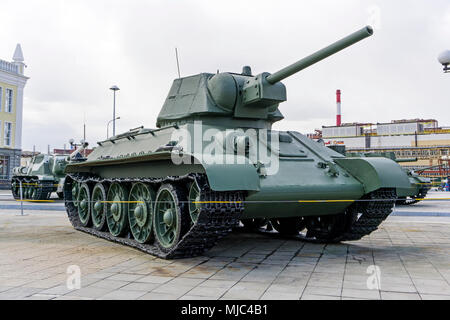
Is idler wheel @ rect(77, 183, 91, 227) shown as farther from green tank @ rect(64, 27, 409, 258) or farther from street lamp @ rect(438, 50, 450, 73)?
street lamp @ rect(438, 50, 450, 73)

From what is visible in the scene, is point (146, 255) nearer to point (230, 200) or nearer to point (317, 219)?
point (230, 200)

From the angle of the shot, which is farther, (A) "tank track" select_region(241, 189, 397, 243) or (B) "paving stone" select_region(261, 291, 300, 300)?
(A) "tank track" select_region(241, 189, 397, 243)

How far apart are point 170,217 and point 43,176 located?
56.7 feet

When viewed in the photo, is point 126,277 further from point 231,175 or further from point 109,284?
point 231,175

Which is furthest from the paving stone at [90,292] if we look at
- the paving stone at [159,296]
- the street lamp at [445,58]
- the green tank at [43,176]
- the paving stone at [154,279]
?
the green tank at [43,176]

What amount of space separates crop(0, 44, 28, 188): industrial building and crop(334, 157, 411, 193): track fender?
37.3 meters

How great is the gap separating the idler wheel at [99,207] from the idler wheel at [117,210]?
14 centimetres

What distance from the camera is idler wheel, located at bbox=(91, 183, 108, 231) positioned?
10891 mm

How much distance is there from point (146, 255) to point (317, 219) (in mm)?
3922

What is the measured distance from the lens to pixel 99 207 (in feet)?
36.7

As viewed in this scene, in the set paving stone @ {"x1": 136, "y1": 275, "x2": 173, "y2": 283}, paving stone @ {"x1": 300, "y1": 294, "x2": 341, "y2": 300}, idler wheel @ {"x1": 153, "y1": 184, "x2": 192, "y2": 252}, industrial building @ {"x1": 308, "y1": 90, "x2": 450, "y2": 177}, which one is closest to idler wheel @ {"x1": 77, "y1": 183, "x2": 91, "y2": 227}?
idler wheel @ {"x1": 153, "y1": 184, "x2": 192, "y2": 252}

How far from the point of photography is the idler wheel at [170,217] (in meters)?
7.66

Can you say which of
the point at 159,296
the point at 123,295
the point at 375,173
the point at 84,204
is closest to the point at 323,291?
the point at 159,296
